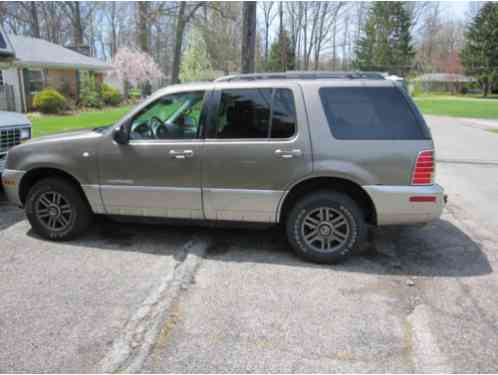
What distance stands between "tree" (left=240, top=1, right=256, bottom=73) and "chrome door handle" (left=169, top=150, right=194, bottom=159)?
21.4ft

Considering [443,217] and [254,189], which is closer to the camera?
[254,189]

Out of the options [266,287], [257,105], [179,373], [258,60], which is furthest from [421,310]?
[258,60]

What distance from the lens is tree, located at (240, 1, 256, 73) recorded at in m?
9.77

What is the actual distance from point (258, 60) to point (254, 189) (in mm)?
53325

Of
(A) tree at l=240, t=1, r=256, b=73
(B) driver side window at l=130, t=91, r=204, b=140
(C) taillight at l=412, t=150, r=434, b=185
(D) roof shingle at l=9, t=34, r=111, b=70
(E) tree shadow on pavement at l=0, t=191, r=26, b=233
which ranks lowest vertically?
(E) tree shadow on pavement at l=0, t=191, r=26, b=233

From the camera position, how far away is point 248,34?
9.90 metres

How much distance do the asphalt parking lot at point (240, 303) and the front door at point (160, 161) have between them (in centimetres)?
57

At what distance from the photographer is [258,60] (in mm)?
54656

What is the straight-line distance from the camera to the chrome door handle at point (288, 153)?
13.2 ft

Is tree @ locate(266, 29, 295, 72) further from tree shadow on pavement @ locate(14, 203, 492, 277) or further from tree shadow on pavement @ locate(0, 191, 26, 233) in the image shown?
tree shadow on pavement @ locate(14, 203, 492, 277)

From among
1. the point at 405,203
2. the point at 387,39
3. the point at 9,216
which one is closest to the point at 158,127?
the point at 405,203

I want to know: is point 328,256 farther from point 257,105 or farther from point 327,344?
point 257,105

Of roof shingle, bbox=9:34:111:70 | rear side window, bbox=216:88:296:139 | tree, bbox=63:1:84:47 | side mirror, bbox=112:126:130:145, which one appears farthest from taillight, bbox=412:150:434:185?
tree, bbox=63:1:84:47

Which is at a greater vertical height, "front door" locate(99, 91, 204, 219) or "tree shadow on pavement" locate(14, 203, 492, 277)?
"front door" locate(99, 91, 204, 219)
